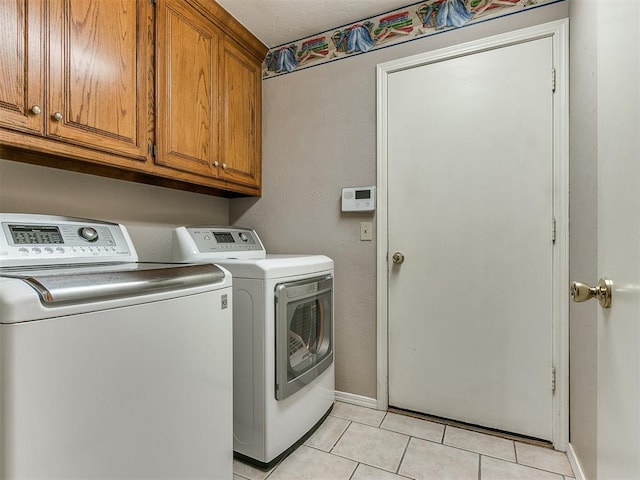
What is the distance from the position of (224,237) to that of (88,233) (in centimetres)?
71

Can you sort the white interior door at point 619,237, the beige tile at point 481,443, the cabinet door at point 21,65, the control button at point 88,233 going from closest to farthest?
the white interior door at point 619,237, the cabinet door at point 21,65, the control button at point 88,233, the beige tile at point 481,443

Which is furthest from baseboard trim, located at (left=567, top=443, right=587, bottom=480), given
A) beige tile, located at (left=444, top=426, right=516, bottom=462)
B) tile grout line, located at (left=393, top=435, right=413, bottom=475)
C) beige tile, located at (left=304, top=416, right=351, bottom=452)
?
beige tile, located at (left=304, top=416, right=351, bottom=452)

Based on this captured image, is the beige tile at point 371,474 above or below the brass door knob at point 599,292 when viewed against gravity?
below

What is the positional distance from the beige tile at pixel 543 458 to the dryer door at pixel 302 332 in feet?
3.27

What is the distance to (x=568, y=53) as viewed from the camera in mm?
1585

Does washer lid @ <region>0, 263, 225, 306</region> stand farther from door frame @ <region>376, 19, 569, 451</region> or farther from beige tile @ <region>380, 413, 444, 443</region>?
door frame @ <region>376, 19, 569, 451</region>

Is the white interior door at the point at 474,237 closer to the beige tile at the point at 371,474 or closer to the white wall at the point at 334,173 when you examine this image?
the white wall at the point at 334,173

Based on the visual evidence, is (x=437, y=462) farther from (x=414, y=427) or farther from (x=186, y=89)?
(x=186, y=89)

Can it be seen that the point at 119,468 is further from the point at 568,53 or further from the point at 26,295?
the point at 568,53

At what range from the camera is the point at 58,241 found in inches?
49.4

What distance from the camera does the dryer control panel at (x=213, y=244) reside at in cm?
174

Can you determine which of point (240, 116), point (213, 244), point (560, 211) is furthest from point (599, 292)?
point (240, 116)

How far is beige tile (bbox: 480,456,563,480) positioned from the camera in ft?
4.66

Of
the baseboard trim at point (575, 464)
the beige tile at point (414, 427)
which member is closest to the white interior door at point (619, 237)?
the baseboard trim at point (575, 464)
